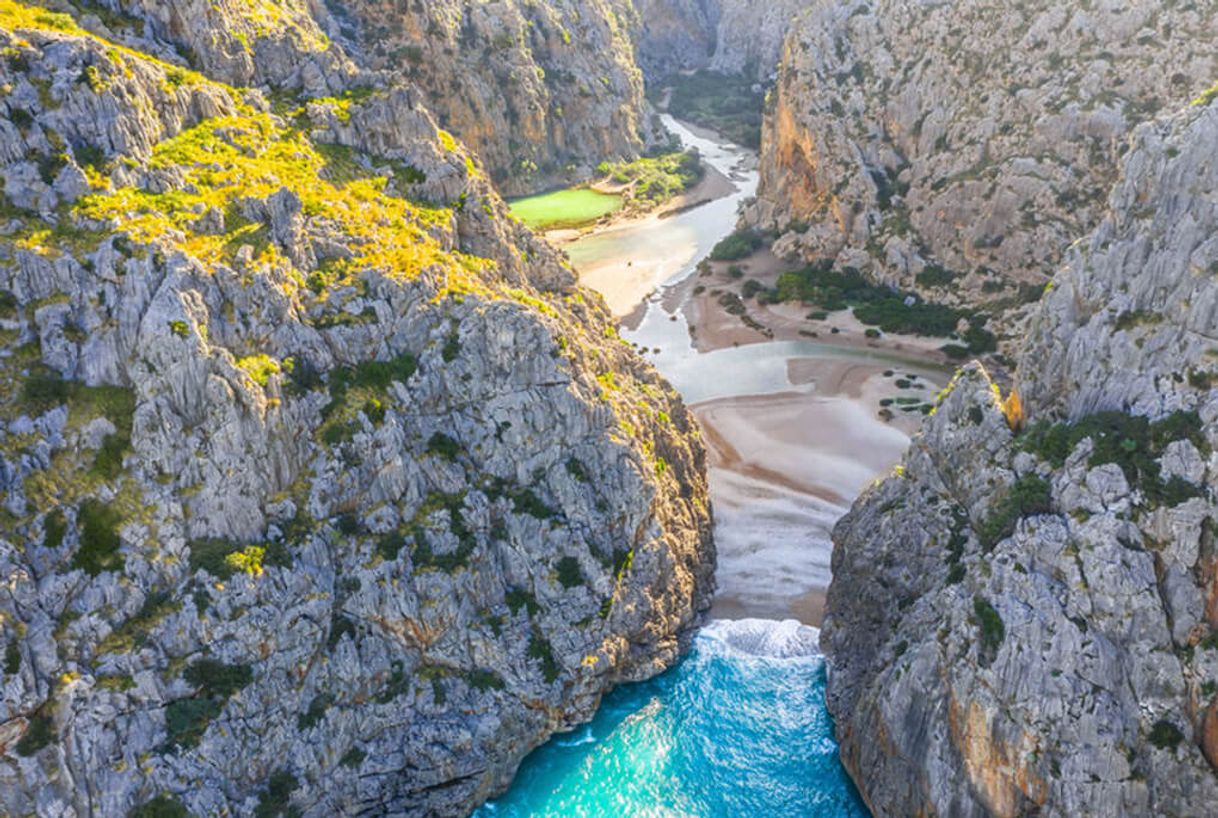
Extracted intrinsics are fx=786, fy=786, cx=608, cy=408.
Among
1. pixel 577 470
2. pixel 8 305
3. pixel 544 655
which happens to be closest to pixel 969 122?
pixel 577 470

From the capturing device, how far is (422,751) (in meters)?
37.4

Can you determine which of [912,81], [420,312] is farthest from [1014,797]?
[912,81]

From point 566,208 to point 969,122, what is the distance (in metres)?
69.0

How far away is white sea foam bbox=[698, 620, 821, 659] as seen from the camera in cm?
4678

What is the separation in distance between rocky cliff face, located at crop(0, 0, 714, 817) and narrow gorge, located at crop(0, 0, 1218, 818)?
17 centimetres

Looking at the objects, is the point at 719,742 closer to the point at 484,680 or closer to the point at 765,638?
the point at 765,638

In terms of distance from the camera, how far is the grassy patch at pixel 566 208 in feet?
429

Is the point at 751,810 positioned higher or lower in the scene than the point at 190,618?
lower

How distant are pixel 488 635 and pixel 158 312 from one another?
2143 cm

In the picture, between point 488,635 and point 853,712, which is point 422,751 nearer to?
point 488,635

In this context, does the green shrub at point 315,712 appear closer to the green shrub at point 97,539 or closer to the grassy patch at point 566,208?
the green shrub at point 97,539

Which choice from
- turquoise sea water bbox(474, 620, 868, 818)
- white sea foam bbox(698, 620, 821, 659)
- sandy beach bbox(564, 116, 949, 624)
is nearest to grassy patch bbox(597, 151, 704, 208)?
sandy beach bbox(564, 116, 949, 624)

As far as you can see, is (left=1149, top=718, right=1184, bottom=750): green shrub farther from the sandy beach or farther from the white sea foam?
the sandy beach

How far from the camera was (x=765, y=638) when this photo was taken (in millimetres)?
47812
